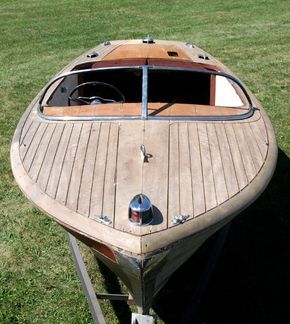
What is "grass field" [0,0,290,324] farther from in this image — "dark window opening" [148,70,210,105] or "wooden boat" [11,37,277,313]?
"dark window opening" [148,70,210,105]

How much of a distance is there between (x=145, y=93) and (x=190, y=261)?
182cm

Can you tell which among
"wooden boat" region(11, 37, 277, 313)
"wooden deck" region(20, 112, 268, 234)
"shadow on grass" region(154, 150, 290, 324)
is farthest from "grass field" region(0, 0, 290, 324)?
"wooden deck" region(20, 112, 268, 234)

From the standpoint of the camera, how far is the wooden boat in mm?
3008

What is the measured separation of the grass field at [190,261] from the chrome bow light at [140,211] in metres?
1.62

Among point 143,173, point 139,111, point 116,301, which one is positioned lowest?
point 116,301

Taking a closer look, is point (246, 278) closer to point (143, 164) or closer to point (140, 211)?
point (143, 164)

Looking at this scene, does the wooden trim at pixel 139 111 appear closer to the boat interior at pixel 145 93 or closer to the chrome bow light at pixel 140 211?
the boat interior at pixel 145 93

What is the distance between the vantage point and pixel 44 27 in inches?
525

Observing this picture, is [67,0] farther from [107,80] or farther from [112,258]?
[112,258]

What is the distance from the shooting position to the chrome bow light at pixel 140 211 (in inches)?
116

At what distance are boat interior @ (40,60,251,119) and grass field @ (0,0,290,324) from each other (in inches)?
55.6

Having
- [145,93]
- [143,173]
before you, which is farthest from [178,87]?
[143,173]

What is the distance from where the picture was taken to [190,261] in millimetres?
4777

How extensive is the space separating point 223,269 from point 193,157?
1.60 m
